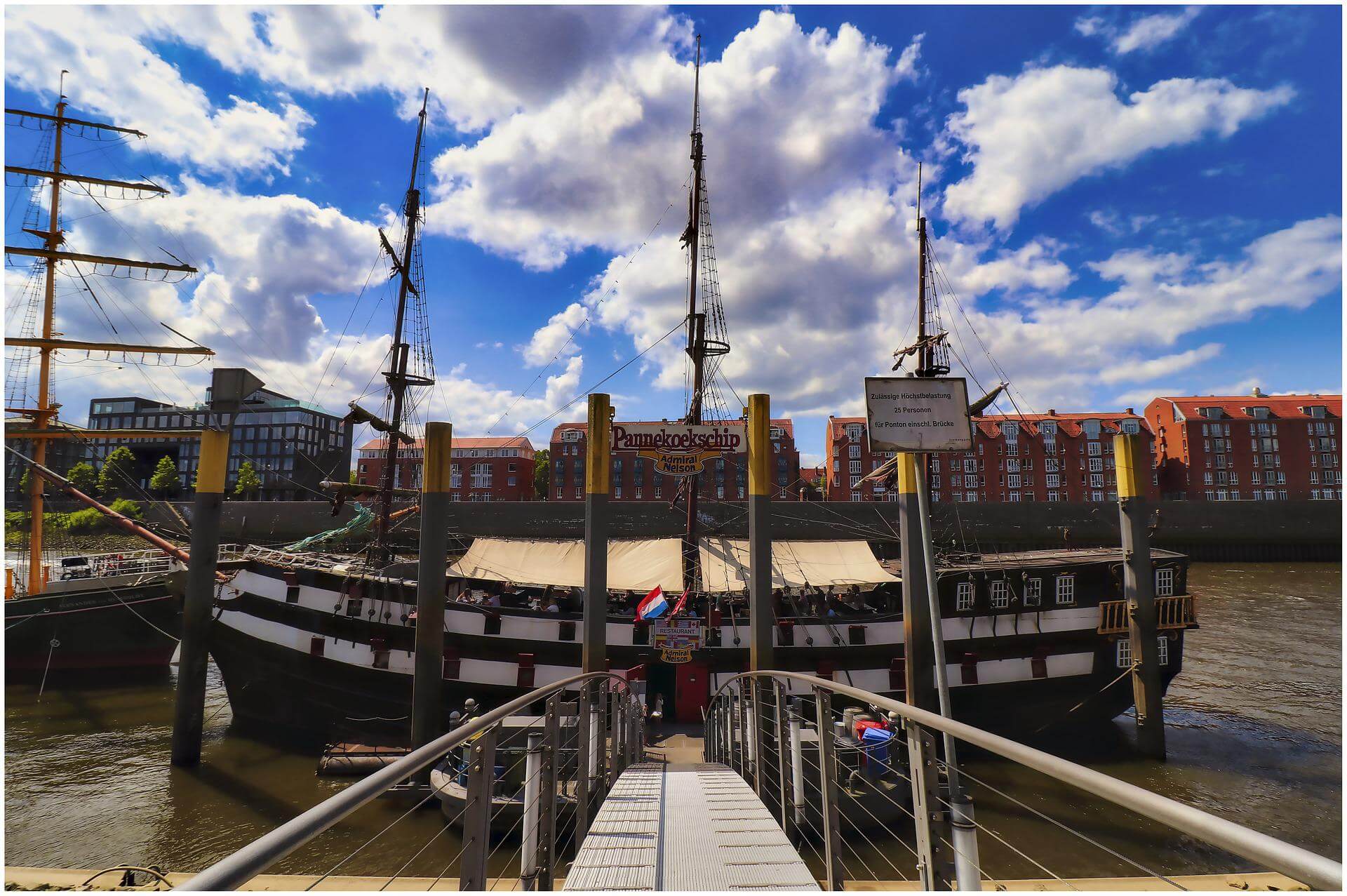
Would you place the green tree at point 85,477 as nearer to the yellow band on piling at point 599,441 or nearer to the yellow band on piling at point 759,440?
the yellow band on piling at point 599,441

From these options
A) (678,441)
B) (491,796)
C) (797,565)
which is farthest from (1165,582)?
(491,796)

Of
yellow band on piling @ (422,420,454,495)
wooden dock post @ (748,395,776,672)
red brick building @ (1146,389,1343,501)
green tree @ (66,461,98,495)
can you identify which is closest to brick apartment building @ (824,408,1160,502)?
red brick building @ (1146,389,1343,501)

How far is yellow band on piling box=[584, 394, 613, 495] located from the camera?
12.4 metres

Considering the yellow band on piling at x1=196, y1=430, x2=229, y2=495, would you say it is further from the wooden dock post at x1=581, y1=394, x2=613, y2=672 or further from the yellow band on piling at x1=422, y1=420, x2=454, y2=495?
the wooden dock post at x1=581, y1=394, x2=613, y2=672

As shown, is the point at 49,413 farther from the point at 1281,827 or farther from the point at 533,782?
the point at 1281,827

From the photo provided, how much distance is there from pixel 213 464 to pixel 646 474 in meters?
62.7

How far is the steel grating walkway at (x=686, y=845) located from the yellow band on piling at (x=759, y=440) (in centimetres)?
615

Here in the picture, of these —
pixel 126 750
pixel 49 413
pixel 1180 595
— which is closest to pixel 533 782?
pixel 126 750

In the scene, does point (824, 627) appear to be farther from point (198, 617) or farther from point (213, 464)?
point (213, 464)

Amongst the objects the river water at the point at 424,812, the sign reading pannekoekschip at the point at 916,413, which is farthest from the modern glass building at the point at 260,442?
the sign reading pannekoekschip at the point at 916,413

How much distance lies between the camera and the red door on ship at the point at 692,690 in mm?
15406

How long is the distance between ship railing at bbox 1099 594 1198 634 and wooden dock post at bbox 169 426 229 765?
2071 cm

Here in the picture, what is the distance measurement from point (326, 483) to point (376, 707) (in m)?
6.99

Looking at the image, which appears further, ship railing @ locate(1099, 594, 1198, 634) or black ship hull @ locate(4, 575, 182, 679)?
black ship hull @ locate(4, 575, 182, 679)
